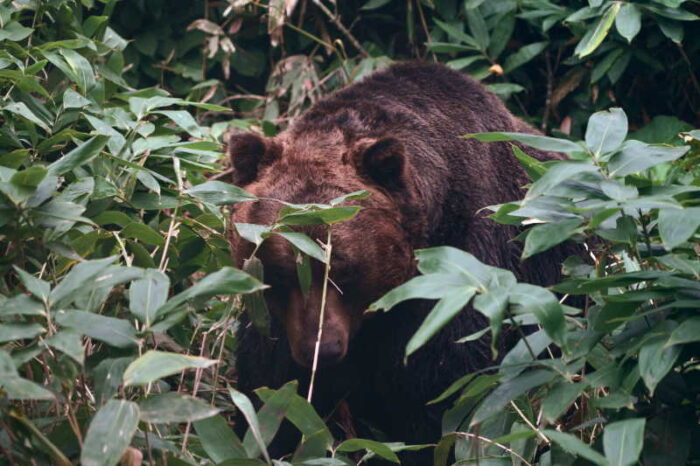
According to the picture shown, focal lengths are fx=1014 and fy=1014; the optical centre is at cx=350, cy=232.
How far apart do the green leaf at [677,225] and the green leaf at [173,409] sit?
1111 mm

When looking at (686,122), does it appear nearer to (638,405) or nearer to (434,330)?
(638,405)

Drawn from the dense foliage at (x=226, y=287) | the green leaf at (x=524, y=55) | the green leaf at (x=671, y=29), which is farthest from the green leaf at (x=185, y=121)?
the green leaf at (x=671, y=29)

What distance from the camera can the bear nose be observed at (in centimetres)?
346

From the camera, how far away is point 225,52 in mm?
6465

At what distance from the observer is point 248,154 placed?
3982 millimetres

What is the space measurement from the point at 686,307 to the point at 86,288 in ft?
4.77

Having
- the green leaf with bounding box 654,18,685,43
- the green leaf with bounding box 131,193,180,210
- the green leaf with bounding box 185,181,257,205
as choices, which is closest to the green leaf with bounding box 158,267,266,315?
the green leaf with bounding box 185,181,257,205

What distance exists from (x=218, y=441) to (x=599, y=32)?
11.5 ft

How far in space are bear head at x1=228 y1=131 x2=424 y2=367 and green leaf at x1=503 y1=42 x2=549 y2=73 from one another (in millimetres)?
2300

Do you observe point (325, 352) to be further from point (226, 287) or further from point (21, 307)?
point (21, 307)

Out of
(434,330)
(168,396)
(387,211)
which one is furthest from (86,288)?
(387,211)

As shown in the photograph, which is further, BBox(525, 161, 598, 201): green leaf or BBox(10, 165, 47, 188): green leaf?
BBox(10, 165, 47, 188): green leaf

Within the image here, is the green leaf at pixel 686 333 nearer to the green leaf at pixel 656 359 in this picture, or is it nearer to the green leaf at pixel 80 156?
the green leaf at pixel 656 359

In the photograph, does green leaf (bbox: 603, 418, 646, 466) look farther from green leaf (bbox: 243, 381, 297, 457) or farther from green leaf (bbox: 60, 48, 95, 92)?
green leaf (bbox: 60, 48, 95, 92)
